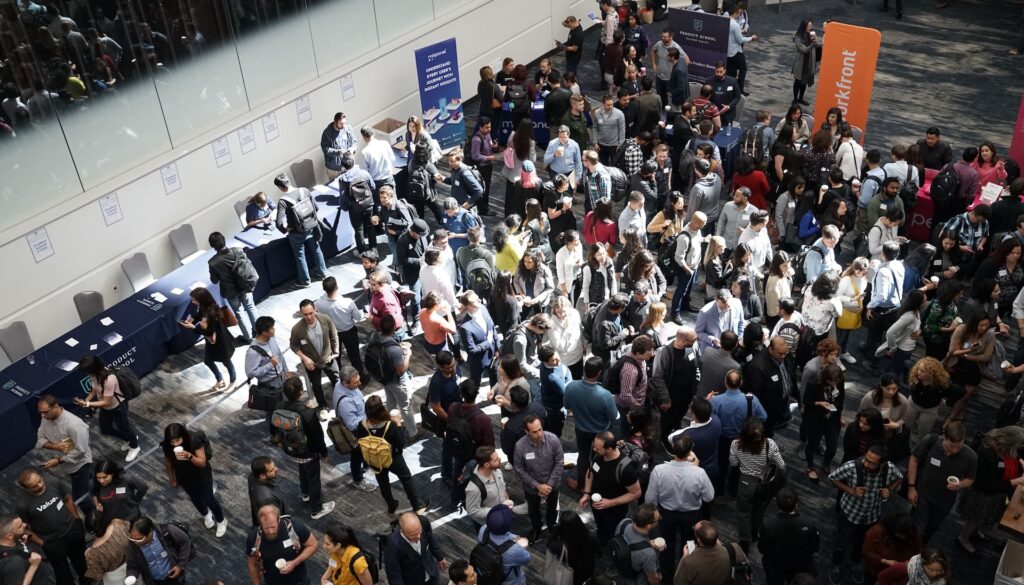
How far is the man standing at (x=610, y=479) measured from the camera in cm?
663

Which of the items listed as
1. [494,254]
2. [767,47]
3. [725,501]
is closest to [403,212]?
[494,254]

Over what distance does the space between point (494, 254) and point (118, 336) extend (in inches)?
152

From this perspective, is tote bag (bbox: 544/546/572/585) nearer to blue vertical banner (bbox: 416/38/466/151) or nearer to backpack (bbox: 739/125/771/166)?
backpack (bbox: 739/125/771/166)

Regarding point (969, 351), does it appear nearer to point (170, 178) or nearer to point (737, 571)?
point (737, 571)

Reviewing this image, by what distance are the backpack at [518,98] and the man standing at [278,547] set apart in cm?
764

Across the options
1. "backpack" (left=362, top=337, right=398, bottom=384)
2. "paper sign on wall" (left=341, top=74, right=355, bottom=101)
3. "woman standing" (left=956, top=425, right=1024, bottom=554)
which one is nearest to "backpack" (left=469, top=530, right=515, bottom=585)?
"backpack" (left=362, top=337, right=398, bottom=384)

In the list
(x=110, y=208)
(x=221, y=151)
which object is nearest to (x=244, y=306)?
(x=110, y=208)

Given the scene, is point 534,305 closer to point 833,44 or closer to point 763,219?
point 763,219

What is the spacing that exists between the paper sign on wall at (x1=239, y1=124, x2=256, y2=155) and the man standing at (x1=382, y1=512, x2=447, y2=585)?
665 centimetres

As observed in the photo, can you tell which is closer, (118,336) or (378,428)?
(378,428)

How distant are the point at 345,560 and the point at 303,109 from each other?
24.6ft

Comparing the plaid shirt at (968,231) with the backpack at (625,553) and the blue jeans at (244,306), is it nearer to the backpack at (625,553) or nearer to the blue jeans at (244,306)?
the backpack at (625,553)

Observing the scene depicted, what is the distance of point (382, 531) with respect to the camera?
793cm

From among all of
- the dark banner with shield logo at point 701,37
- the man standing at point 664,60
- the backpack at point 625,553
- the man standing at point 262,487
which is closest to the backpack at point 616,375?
the backpack at point 625,553
